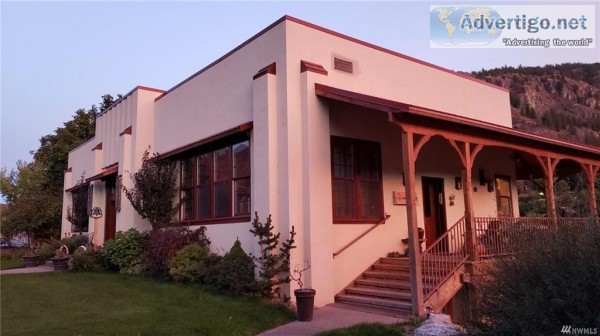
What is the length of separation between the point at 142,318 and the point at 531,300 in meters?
6.07

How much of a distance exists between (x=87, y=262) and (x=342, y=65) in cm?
979

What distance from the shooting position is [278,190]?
33.9 feet

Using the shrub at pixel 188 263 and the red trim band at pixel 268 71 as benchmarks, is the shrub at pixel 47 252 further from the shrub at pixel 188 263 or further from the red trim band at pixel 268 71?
the red trim band at pixel 268 71

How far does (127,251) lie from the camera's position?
14422 mm

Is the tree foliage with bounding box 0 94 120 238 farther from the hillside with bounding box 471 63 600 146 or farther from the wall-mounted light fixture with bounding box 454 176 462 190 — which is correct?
the hillside with bounding box 471 63 600 146

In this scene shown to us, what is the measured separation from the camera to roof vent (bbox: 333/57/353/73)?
1169 cm

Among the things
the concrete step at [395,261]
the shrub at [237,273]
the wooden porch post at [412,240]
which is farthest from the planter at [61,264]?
the wooden porch post at [412,240]

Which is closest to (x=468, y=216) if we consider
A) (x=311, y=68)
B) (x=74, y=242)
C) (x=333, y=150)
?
(x=333, y=150)

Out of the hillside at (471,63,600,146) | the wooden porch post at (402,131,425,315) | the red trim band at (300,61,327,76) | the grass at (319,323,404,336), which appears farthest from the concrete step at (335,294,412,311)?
the hillside at (471,63,600,146)

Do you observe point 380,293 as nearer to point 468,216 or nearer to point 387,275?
point 387,275

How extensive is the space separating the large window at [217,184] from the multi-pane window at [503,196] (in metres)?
8.83

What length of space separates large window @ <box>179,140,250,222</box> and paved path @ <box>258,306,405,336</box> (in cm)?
341

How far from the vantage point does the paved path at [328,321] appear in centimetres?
792

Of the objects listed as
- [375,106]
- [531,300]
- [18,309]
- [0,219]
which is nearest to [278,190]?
[375,106]
